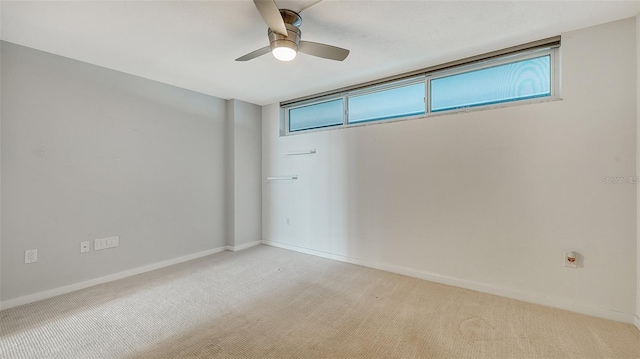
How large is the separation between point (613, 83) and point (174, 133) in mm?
4400

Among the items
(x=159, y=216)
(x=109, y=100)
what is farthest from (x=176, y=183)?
(x=109, y=100)

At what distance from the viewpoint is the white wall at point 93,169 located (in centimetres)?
239

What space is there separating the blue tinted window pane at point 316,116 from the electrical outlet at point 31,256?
3169 mm

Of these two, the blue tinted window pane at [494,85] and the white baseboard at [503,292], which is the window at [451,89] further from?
the white baseboard at [503,292]

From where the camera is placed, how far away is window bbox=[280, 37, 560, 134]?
2439 mm

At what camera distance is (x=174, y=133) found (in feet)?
11.5

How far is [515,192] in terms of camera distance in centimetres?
248

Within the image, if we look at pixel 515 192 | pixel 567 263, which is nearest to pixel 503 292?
pixel 567 263

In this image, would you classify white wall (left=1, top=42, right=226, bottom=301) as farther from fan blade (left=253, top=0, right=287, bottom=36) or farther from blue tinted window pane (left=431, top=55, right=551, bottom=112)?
blue tinted window pane (left=431, top=55, right=551, bottom=112)

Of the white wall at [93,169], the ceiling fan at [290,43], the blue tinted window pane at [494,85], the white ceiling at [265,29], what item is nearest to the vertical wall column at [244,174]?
the white wall at [93,169]

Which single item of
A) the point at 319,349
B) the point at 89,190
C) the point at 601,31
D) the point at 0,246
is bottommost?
the point at 319,349

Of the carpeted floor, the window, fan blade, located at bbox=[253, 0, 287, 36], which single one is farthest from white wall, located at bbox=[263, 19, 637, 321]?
fan blade, located at bbox=[253, 0, 287, 36]

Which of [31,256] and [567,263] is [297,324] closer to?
[567,263]

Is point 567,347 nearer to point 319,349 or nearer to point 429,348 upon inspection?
point 429,348
